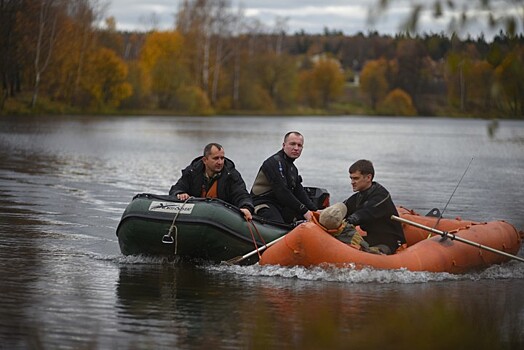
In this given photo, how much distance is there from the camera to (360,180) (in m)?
9.95

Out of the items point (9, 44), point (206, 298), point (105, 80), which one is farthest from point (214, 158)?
point (105, 80)

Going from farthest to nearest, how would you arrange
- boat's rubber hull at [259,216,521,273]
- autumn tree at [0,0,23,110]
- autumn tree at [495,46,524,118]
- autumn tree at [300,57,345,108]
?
autumn tree at [300,57,345,108]
autumn tree at [0,0,23,110]
boat's rubber hull at [259,216,521,273]
autumn tree at [495,46,524,118]

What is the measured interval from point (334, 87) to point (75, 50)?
47459mm

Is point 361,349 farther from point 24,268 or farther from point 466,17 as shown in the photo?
point 24,268

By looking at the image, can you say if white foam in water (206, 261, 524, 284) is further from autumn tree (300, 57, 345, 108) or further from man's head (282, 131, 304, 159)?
autumn tree (300, 57, 345, 108)

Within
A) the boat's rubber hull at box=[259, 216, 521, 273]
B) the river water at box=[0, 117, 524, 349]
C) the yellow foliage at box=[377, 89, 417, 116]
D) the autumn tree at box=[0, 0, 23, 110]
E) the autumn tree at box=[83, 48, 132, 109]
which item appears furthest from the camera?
the yellow foliage at box=[377, 89, 417, 116]

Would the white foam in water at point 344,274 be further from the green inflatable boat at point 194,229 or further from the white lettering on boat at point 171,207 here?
the white lettering on boat at point 171,207

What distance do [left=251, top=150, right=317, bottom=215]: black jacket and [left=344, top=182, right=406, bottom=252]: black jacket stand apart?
0.72 m

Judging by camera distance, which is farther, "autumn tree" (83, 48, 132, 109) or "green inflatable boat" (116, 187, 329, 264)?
"autumn tree" (83, 48, 132, 109)

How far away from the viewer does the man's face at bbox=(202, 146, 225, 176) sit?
34.5ft

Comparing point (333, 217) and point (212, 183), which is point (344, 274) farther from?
point (212, 183)

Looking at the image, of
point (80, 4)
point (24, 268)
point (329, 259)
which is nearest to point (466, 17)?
point (329, 259)

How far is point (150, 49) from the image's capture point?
3398 inches

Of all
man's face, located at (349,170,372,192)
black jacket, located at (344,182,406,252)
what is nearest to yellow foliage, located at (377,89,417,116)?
black jacket, located at (344,182,406,252)
